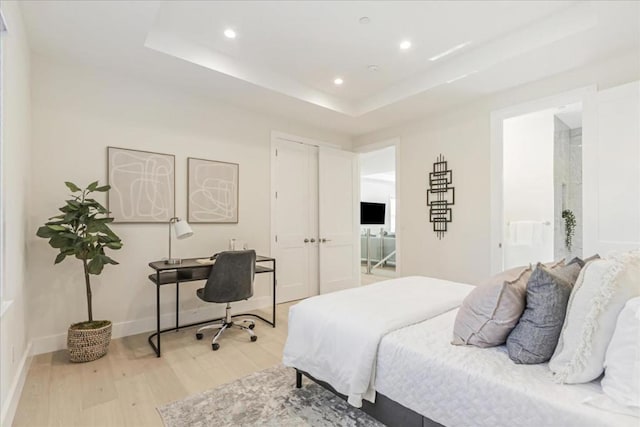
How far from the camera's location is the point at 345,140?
5.41 meters

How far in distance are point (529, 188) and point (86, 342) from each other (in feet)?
18.3

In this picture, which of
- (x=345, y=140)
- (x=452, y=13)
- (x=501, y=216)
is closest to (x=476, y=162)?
(x=501, y=216)

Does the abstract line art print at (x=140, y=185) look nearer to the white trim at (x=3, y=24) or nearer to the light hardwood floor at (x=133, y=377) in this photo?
the light hardwood floor at (x=133, y=377)

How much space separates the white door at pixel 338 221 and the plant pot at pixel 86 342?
9.38ft

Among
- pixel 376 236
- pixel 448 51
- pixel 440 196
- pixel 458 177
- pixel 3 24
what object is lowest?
pixel 376 236

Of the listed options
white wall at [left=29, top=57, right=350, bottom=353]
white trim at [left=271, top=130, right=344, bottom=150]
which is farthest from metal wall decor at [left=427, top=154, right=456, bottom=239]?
white wall at [left=29, top=57, right=350, bottom=353]

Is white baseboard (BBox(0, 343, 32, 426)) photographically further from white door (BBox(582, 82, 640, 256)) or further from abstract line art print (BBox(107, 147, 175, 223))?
white door (BBox(582, 82, 640, 256))

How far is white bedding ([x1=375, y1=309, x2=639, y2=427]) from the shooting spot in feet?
3.52

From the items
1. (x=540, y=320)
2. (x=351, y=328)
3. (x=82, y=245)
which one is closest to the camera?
(x=540, y=320)

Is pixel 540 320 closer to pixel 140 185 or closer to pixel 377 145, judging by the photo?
pixel 140 185

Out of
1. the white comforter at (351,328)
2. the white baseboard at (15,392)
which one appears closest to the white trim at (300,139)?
the white comforter at (351,328)

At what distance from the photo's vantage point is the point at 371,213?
27.6 ft

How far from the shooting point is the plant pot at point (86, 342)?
2.59m

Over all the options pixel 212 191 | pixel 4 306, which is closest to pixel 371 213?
pixel 212 191
